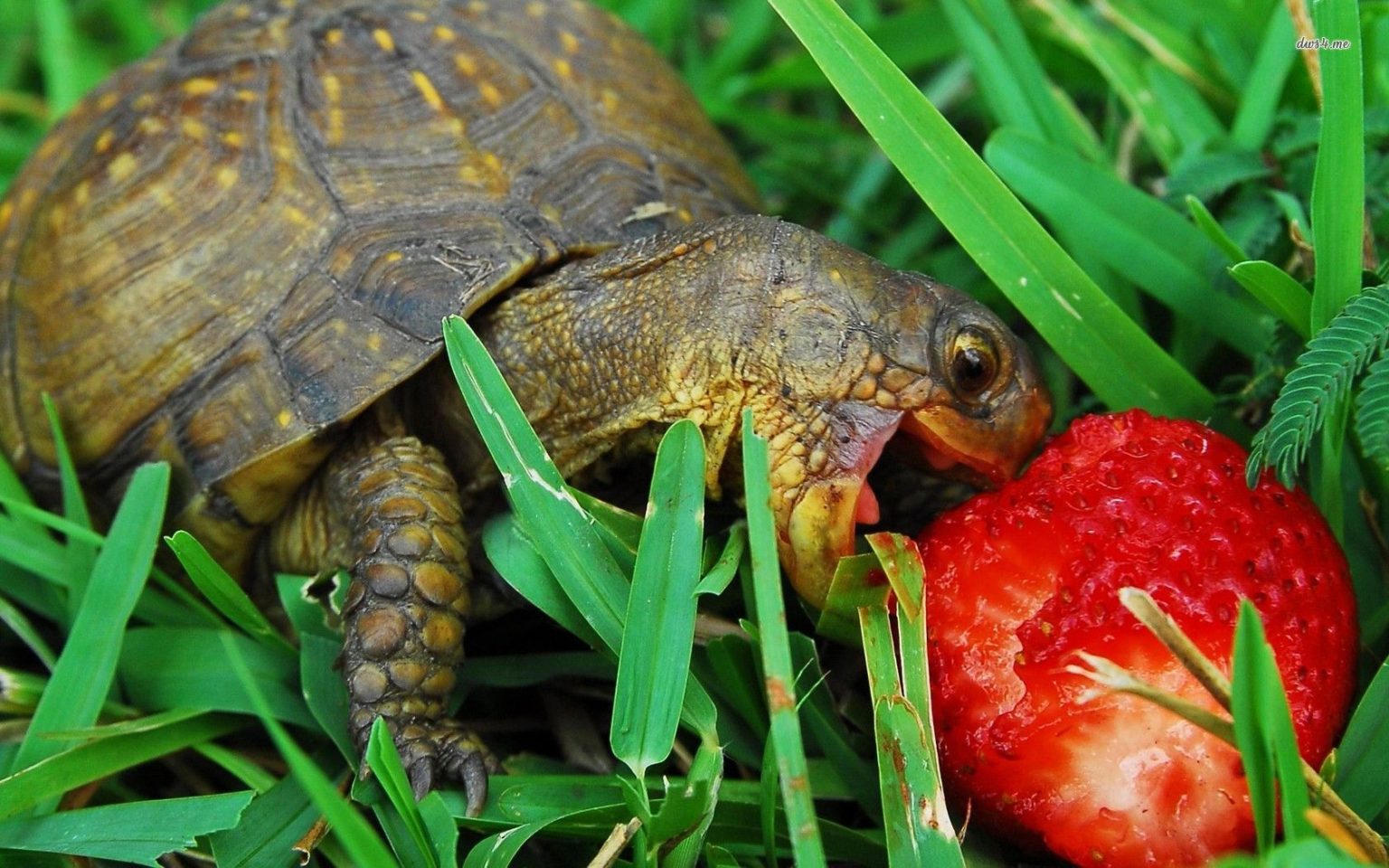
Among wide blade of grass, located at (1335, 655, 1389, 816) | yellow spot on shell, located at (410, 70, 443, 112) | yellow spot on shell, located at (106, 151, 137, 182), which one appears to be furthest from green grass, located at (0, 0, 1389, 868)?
yellow spot on shell, located at (410, 70, 443, 112)

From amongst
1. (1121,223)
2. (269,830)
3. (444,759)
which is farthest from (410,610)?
(1121,223)

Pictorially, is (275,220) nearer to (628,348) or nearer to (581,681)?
(628,348)

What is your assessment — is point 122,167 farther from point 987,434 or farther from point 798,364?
point 987,434

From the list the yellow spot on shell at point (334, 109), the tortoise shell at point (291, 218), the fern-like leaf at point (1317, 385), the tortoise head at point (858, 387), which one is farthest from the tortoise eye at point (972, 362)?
the yellow spot on shell at point (334, 109)

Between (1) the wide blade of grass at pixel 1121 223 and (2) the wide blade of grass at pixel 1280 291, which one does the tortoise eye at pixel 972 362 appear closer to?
(2) the wide blade of grass at pixel 1280 291

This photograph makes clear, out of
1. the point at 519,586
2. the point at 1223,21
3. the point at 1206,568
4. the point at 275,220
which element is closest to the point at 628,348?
the point at 519,586
